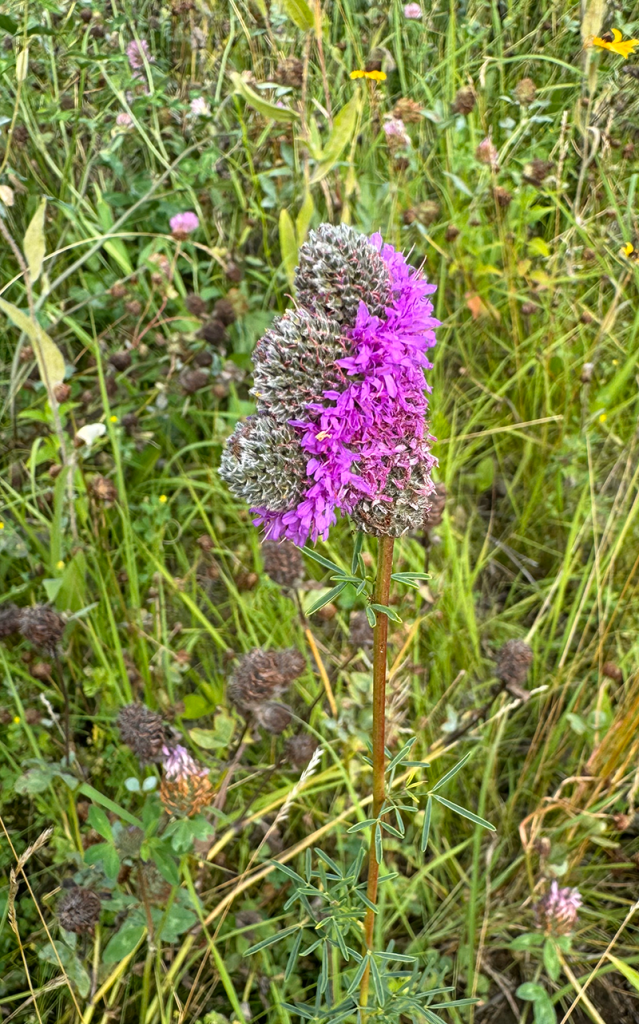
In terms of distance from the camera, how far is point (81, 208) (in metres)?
3.28

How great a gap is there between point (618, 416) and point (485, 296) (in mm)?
740

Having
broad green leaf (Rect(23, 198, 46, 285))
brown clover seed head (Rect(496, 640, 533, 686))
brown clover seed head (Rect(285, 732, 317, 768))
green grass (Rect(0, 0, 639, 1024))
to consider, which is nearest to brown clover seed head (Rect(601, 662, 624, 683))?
green grass (Rect(0, 0, 639, 1024))

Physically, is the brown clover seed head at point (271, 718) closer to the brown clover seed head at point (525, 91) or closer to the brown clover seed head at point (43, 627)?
the brown clover seed head at point (43, 627)

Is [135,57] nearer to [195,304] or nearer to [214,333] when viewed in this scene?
[195,304]

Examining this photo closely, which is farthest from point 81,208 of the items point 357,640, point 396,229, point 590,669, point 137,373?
point 590,669

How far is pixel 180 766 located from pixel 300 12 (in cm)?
251

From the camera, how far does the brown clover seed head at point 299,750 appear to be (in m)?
2.19

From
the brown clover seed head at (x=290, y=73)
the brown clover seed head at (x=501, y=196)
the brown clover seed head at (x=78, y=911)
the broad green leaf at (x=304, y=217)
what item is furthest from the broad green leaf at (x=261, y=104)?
the brown clover seed head at (x=78, y=911)

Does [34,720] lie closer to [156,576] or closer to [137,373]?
[156,576]

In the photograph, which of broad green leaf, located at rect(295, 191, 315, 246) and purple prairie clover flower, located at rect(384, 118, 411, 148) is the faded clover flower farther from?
purple prairie clover flower, located at rect(384, 118, 411, 148)

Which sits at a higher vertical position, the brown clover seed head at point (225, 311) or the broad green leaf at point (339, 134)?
the broad green leaf at point (339, 134)

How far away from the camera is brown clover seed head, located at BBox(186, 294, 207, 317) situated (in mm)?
3128

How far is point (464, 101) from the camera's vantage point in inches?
128

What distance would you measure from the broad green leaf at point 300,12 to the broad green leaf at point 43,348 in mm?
1394
